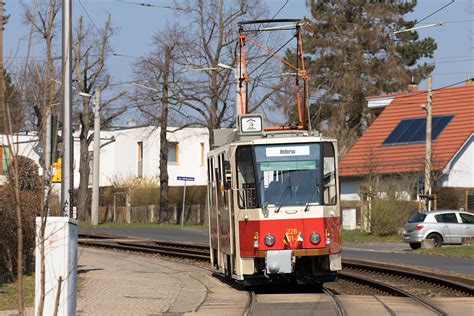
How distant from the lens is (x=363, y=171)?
181 feet

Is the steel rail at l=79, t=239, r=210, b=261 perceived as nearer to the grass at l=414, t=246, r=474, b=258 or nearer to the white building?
the grass at l=414, t=246, r=474, b=258

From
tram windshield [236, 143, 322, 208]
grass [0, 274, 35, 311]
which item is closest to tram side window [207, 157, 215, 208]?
tram windshield [236, 143, 322, 208]

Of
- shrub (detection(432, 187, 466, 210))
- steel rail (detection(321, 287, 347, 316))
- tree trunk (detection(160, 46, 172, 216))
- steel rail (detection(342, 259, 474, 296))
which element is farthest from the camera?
tree trunk (detection(160, 46, 172, 216))

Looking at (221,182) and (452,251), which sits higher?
(221,182)

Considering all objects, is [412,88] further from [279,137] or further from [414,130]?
[279,137]

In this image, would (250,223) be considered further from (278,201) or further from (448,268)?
(448,268)

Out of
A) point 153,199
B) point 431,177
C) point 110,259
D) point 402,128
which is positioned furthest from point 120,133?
point 110,259

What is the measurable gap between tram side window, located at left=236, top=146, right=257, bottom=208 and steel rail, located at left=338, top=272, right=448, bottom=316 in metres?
3.03

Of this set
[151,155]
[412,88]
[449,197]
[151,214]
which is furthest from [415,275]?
[151,155]

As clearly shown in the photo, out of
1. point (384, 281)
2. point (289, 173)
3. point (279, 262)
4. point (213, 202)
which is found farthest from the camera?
point (384, 281)

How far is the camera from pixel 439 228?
121 feet

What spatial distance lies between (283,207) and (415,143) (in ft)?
124

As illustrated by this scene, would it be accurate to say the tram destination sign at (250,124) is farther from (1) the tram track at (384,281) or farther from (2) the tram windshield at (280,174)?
(1) the tram track at (384,281)

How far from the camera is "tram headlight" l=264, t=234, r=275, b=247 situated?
18250 mm
